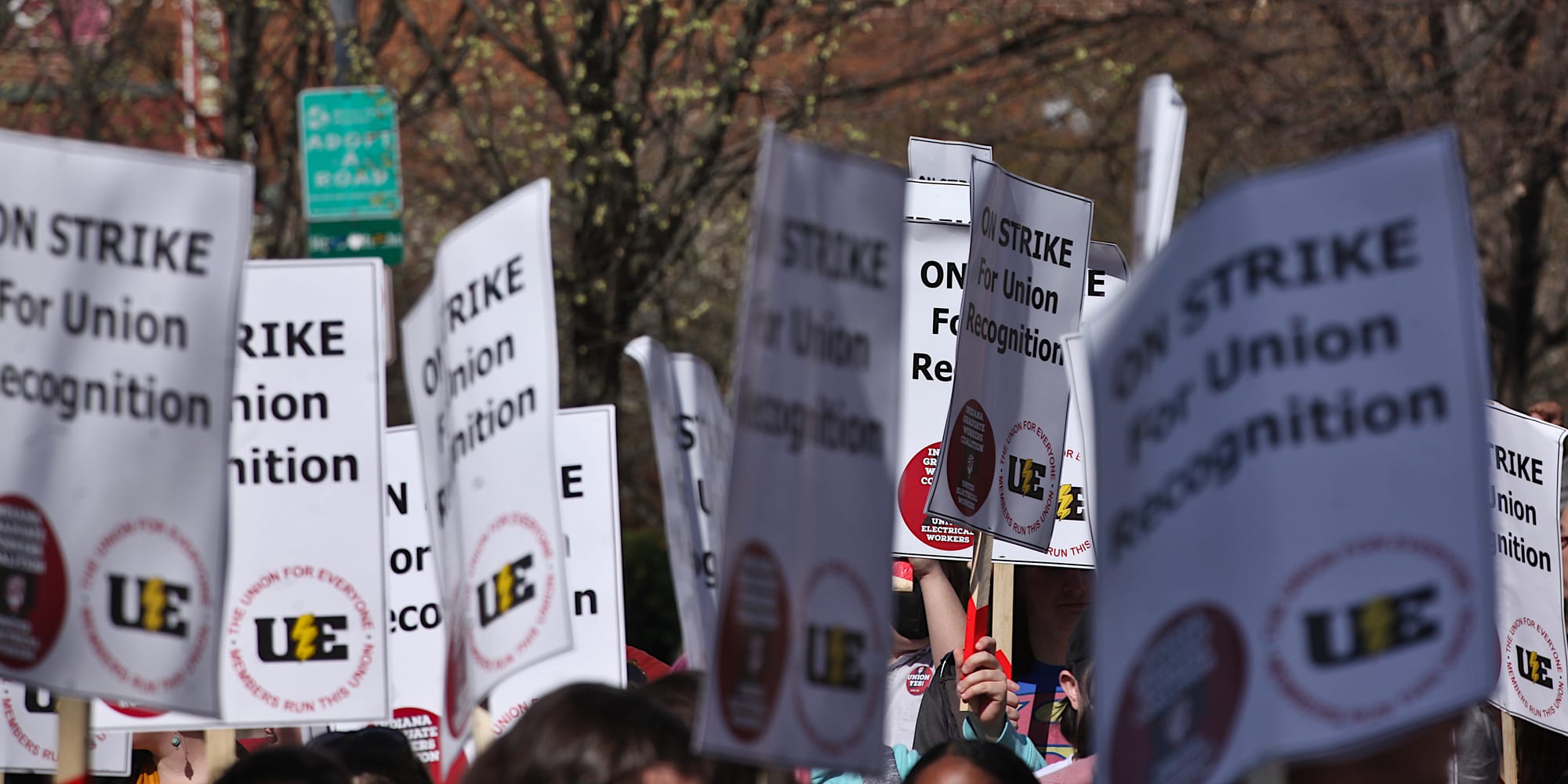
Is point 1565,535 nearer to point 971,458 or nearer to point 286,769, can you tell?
point 971,458

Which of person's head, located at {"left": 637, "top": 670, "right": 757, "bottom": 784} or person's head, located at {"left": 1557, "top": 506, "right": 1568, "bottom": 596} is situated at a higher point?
person's head, located at {"left": 1557, "top": 506, "right": 1568, "bottom": 596}

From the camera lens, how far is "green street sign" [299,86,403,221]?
1089 cm

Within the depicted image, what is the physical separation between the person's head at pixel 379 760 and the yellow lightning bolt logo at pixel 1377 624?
235 centimetres

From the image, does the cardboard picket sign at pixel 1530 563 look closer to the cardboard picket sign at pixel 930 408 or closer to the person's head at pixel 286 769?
the cardboard picket sign at pixel 930 408

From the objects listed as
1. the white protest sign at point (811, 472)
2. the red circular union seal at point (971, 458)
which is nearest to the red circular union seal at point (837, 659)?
the white protest sign at point (811, 472)

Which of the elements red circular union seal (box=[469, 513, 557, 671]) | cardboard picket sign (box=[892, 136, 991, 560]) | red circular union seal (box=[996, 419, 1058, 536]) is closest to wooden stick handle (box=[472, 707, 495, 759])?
red circular union seal (box=[469, 513, 557, 671])

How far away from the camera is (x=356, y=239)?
11023 millimetres

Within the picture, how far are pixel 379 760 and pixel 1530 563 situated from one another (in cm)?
346

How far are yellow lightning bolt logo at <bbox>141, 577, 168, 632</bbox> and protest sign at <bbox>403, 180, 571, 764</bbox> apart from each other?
58 cm

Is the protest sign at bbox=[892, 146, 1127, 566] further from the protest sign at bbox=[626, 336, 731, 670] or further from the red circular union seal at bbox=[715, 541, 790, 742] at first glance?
the red circular union seal at bbox=[715, 541, 790, 742]

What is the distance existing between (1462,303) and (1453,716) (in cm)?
48

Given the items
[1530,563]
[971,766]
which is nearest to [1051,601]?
[1530,563]

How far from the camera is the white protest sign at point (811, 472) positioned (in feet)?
8.84

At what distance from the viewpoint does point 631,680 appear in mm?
5488
